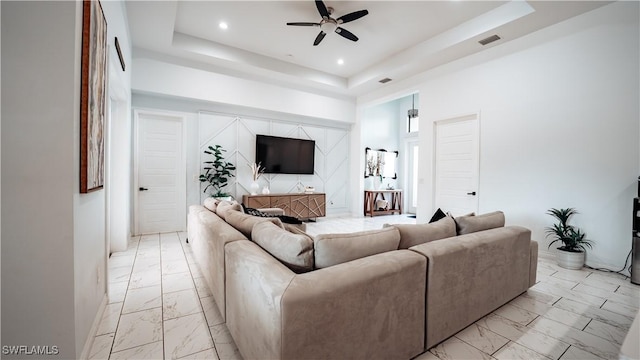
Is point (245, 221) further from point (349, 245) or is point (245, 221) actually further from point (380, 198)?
point (380, 198)

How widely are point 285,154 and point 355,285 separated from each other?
4933mm

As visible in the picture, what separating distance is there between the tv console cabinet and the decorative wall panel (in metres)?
0.45

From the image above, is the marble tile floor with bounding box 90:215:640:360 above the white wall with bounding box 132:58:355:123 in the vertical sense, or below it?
below

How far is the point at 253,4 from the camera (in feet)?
11.8

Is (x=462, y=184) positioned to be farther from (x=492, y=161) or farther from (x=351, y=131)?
(x=351, y=131)

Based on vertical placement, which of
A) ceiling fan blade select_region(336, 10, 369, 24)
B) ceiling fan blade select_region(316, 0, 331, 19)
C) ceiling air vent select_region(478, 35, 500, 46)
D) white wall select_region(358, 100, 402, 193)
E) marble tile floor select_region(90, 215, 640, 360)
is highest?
ceiling fan blade select_region(316, 0, 331, 19)

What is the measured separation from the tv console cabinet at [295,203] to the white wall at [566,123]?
3.21 metres

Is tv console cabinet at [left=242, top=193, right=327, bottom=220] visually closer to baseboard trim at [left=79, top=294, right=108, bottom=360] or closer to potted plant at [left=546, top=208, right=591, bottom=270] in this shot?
baseboard trim at [left=79, top=294, right=108, bottom=360]

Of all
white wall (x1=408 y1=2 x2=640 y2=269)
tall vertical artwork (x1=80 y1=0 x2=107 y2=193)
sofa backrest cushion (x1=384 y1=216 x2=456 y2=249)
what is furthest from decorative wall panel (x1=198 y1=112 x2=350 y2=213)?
sofa backrest cushion (x1=384 y1=216 x2=456 y2=249)

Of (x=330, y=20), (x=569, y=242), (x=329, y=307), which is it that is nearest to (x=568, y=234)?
(x=569, y=242)

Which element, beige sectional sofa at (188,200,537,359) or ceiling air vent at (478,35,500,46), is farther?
ceiling air vent at (478,35,500,46)

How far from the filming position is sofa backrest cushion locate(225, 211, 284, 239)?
6.45 feet

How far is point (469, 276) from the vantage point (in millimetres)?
1827

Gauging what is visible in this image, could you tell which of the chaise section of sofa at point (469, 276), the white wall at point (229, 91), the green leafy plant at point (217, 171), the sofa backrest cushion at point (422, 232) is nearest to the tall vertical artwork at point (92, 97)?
the sofa backrest cushion at point (422, 232)
